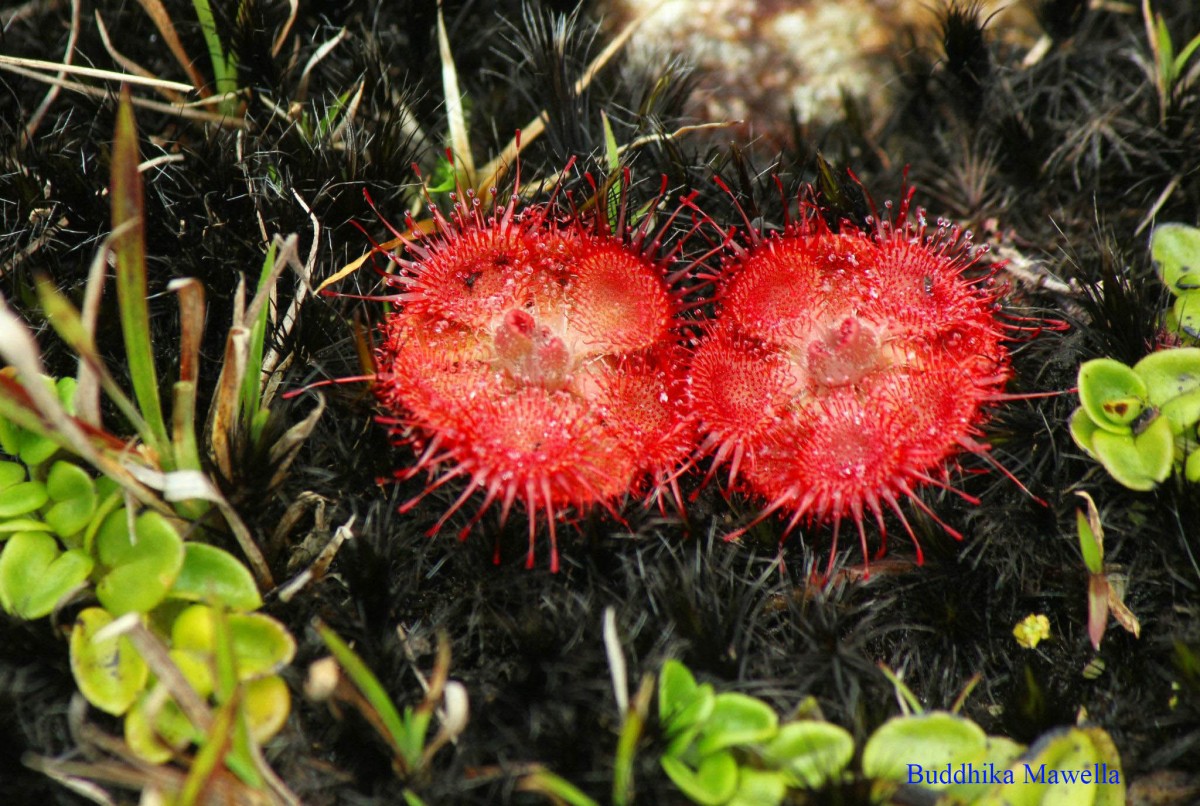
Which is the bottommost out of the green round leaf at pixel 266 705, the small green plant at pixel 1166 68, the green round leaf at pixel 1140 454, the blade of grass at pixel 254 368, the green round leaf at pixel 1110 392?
the green round leaf at pixel 266 705

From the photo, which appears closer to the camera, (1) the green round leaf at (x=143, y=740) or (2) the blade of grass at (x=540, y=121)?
(1) the green round leaf at (x=143, y=740)

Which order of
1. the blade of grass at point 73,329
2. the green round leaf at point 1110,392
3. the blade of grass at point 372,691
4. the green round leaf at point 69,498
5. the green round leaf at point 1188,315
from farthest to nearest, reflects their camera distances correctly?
the green round leaf at point 1188,315
the green round leaf at point 1110,392
the green round leaf at point 69,498
the blade of grass at point 372,691
the blade of grass at point 73,329

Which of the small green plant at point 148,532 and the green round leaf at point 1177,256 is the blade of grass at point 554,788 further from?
the green round leaf at point 1177,256

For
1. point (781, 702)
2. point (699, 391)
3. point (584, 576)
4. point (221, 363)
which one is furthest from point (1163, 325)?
point (221, 363)

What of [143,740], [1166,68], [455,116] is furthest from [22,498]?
[1166,68]

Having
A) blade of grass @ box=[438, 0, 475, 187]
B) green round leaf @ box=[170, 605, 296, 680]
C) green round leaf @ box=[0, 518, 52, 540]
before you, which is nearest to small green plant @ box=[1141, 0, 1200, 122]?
blade of grass @ box=[438, 0, 475, 187]

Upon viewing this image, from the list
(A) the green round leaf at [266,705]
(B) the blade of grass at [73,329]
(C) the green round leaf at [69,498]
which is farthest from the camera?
(C) the green round leaf at [69,498]

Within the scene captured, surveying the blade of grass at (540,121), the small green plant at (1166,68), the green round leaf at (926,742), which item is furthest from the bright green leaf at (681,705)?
the small green plant at (1166,68)

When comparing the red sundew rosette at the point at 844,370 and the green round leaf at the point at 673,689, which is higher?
the red sundew rosette at the point at 844,370
